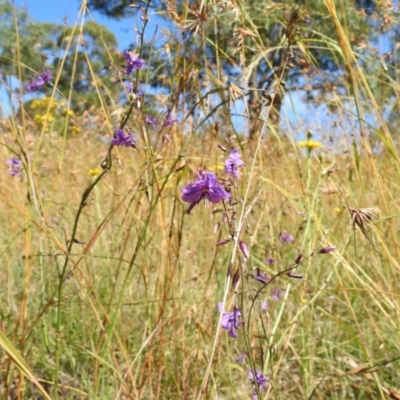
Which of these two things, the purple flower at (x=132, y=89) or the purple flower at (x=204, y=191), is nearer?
the purple flower at (x=204, y=191)

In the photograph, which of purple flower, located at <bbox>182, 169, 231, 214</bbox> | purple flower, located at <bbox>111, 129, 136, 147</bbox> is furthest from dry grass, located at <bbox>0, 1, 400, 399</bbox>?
purple flower, located at <bbox>182, 169, 231, 214</bbox>

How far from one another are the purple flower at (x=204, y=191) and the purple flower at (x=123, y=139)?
0.47 feet

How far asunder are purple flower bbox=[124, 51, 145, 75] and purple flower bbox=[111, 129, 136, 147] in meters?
0.09

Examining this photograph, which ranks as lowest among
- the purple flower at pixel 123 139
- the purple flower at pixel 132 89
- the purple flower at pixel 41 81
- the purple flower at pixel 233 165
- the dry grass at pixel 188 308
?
the dry grass at pixel 188 308

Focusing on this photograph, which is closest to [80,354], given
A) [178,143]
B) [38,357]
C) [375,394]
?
[38,357]

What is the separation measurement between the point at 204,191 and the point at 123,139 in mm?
166

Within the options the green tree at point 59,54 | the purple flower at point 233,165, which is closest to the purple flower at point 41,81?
the green tree at point 59,54

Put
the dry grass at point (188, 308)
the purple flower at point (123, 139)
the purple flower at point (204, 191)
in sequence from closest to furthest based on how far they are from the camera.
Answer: the purple flower at point (204, 191) → the purple flower at point (123, 139) → the dry grass at point (188, 308)

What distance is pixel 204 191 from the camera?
1.80 ft

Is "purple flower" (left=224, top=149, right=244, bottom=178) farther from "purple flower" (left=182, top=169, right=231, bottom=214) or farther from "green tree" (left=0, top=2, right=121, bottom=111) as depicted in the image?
"green tree" (left=0, top=2, right=121, bottom=111)

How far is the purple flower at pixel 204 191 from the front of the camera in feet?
1.77

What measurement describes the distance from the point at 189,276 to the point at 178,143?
0.41 m

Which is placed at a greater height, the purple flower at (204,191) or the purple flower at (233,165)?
the purple flower at (233,165)

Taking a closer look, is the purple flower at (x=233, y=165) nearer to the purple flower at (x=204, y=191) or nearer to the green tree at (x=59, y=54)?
the purple flower at (x=204, y=191)
